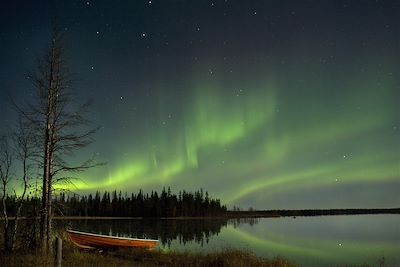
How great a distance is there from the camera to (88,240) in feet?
103

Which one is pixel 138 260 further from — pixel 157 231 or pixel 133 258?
pixel 157 231

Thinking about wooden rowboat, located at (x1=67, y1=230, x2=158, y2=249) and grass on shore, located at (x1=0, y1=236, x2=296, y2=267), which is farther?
wooden rowboat, located at (x1=67, y1=230, x2=158, y2=249)

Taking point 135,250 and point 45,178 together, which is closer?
point 45,178

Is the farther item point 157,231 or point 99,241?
point 157,231

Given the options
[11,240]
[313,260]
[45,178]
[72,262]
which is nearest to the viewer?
[72,262]

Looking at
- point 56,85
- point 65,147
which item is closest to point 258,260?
point 65,147

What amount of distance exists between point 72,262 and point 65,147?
20.8ft

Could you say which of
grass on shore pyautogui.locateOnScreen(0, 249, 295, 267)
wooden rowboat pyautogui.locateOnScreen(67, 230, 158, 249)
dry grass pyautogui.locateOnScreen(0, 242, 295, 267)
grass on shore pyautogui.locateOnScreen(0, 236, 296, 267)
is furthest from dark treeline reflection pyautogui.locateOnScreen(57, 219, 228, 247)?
grass on shore pyautogui.locateOnScreen(0, 249, 295, 267)

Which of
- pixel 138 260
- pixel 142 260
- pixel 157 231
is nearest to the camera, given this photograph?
pixel 142 260

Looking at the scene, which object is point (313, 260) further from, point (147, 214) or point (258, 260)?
point (147, 214)

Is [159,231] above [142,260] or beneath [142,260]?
beneath

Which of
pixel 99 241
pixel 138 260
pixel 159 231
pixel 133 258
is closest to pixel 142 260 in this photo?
pixel 138 260

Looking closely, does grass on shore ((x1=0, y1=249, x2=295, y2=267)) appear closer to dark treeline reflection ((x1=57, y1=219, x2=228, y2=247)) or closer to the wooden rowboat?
the wooden rowboat

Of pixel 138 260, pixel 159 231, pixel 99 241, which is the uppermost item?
pixel 99 241
